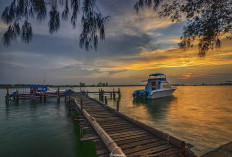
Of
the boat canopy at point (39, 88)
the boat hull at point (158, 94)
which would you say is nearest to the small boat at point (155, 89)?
the boat hull at point (158, 94)

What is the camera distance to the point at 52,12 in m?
3.14

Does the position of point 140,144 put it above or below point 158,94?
above

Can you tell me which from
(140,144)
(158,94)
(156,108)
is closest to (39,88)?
(156,108)

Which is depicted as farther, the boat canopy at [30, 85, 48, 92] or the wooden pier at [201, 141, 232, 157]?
the boat canopy at [30, 85, 48, 92]

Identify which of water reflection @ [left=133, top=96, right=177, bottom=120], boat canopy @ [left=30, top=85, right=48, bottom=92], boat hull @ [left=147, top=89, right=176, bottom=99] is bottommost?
water reflection @ [left=133, top=96, right=177, bottom=120]

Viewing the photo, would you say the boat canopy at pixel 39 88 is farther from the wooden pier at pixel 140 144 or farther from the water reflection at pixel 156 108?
the wooden pier at pixel 140 144

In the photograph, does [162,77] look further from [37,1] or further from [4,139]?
[37,1]

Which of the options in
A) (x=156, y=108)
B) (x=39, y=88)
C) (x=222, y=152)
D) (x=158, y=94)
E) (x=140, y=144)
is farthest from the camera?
(x=39, y=88)

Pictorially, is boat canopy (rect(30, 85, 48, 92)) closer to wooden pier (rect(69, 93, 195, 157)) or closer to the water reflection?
the water reflection

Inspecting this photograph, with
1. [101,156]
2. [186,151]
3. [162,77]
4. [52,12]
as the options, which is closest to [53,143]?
[101,156]

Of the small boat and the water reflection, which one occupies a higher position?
the small boat

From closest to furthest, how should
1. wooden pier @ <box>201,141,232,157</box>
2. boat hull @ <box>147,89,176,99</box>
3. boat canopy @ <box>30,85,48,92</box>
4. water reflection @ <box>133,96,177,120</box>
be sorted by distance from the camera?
wooden pier @ <box>201,141,232,157</box>, water reflection @ <box>133,96,177,120</box>, boat hull @ <box>147,89,176,99</box>, boat canopy @ <box>30,85,48,92</box>

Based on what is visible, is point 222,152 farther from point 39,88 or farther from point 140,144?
point 39,88

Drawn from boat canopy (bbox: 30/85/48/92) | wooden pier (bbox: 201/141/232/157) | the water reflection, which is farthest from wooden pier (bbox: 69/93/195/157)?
boat canopy (bbox: 30/85/48/92)
